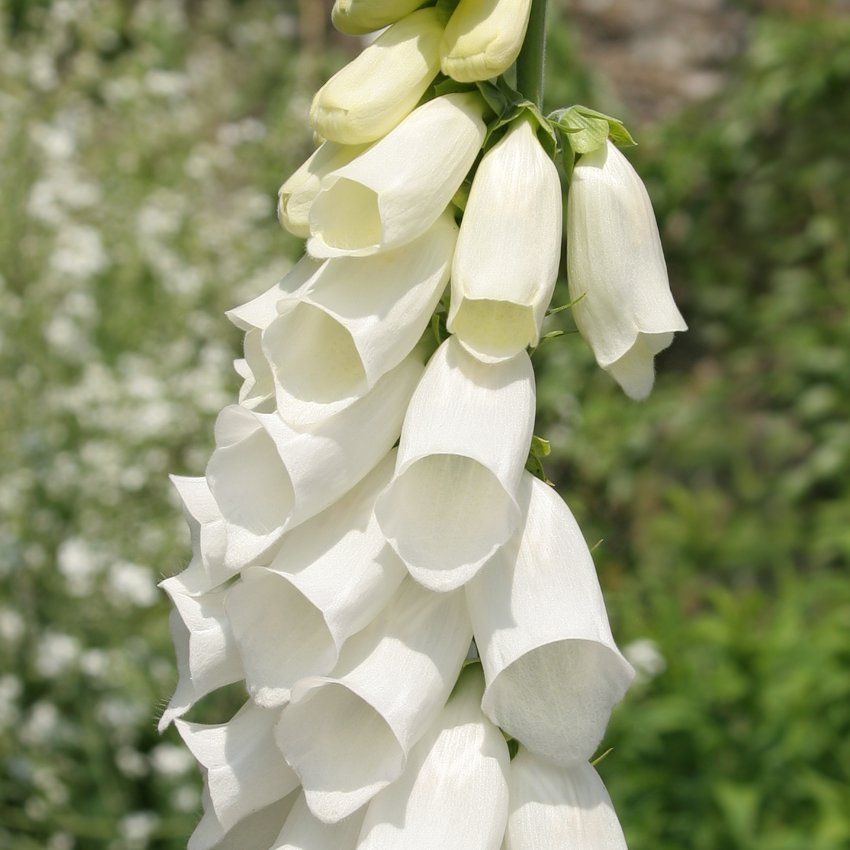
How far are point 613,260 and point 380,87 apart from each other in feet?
0.68

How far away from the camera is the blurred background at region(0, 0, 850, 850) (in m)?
2.42

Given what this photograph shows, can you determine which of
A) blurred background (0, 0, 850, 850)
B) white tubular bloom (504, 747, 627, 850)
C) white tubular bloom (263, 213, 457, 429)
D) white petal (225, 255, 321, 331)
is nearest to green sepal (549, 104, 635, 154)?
white tubular bloom (263, 213, 457, 429)

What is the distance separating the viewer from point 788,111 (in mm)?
3855

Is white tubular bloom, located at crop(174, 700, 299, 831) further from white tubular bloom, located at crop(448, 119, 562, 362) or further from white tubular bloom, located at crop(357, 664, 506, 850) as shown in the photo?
white tubular bloom, located at crop(448, 119, 562, 362)

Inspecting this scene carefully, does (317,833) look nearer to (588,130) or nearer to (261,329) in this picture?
(261,329)

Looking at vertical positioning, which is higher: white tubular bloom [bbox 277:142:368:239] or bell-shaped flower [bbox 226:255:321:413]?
white tubular bloom [bbox 277:142:368:239]

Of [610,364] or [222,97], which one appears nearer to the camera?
[610,364]

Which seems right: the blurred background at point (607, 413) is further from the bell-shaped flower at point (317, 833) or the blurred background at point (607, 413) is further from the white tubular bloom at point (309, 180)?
the white tubular bloom at point (309, 180)

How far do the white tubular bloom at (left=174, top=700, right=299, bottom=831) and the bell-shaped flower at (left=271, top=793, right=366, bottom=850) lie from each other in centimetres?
3

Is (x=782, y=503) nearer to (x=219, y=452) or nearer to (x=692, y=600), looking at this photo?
(x=692, y=600)

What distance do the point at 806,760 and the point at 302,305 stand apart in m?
1.82

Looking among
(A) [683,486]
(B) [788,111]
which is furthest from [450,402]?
(B) [788,111]

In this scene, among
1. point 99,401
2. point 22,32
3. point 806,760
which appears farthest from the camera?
point 22,32

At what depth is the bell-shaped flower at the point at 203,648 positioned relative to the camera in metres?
0.90
